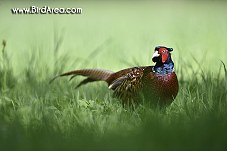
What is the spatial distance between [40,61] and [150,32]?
3.80m

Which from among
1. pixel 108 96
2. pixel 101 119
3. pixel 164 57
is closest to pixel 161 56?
pixel 164 57

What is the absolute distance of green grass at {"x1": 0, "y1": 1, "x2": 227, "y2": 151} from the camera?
8.65 ft

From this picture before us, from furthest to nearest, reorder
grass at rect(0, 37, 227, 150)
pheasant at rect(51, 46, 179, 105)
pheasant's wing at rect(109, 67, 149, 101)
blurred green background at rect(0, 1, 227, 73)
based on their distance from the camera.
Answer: blurred green background at rect(0, 1, 227, 73), pheasant's wing at rect(109, 67, 149, 101), pheasant at rect(51, 46, 179, 105), grass at rect(0, 37, 227, 150)

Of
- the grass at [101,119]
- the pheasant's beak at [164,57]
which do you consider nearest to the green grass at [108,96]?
the grass at [101,119]

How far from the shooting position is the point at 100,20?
32.4 ft

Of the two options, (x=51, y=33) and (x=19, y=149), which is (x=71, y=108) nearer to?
(x=19, y=149)

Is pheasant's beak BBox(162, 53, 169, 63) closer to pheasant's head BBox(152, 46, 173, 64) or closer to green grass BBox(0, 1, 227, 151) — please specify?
pheasant's head BBox(152, 46, 173, 64)

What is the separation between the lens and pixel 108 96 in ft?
14.1

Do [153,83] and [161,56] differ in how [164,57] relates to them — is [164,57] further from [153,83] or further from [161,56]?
[153,83]

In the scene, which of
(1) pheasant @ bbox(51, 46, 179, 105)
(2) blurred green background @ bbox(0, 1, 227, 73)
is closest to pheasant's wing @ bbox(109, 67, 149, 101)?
(1) pheasant @ bbox(51, 46, 179, 105)

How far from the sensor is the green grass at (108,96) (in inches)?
104

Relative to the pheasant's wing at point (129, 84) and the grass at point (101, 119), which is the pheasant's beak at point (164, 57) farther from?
the grass at point (101, 119)

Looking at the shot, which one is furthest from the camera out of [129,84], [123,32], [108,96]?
[123,32]

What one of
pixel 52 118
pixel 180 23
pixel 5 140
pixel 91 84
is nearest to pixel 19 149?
pixel 5 140
